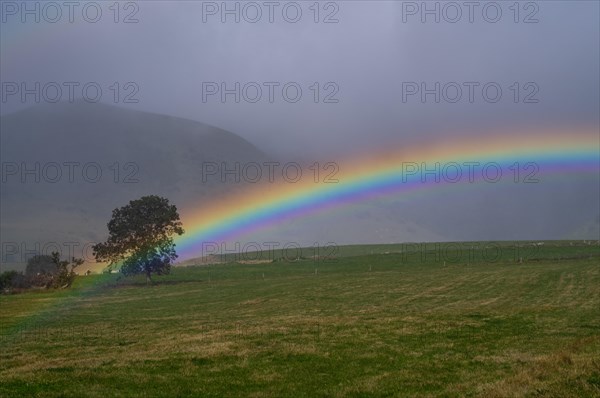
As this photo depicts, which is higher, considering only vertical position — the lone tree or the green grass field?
the lone tree

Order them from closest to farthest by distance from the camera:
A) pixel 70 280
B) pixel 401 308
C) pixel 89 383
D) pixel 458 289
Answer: pixel 89 383
pixel 401 308
pixel 458 289
pixel 70 280

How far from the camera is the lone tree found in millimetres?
96938

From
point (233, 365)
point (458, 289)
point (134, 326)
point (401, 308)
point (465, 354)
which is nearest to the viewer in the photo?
point (233, 365)

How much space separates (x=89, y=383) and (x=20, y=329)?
21.3 meters

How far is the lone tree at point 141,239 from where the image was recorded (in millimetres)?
96938

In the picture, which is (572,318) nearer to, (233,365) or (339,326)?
(339,326)

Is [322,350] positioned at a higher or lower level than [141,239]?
lower

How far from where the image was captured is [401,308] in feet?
125

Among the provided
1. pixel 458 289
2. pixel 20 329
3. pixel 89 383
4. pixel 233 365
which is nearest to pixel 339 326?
Answer: pixel 233 365

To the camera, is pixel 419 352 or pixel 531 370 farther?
pixel 419 352

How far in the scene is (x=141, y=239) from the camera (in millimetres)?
97812

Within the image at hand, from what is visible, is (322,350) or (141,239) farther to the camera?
(141,239)

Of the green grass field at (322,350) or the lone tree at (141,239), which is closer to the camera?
the green grass field at (322,350)

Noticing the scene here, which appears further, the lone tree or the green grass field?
the lone tree
